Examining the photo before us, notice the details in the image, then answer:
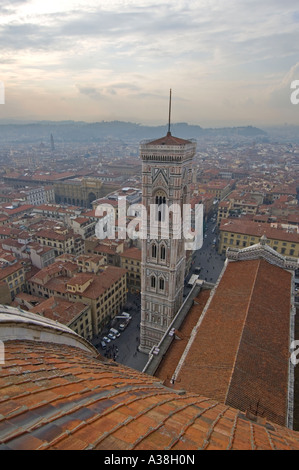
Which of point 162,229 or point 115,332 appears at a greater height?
point 162,229

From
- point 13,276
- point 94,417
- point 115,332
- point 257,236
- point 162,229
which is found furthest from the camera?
point 257,236

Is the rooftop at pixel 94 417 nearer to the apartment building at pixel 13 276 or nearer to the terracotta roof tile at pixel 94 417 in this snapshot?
the terracotta roof tile at pixel 94 417

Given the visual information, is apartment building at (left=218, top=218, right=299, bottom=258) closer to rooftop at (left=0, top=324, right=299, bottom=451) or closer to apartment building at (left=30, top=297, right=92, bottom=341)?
apartment building at (left=30, top=297, right=92, bottom=341)

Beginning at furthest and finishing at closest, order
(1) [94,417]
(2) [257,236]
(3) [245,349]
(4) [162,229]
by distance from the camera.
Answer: (2) [257,236], (4) [162,229], (3) [245,349], (1) [94,417]

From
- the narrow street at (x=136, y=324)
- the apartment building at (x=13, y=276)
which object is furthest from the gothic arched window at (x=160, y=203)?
the apartment building at (x=13, y=276)

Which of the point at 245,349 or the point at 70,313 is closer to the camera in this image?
the point at 245,349

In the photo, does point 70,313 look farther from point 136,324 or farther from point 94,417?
point 94,417

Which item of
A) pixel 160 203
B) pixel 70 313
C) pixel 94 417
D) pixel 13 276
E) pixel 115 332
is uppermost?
pixel 160 203

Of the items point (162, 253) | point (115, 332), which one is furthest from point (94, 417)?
point (115, 332)
